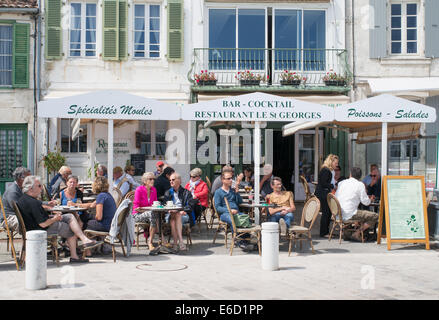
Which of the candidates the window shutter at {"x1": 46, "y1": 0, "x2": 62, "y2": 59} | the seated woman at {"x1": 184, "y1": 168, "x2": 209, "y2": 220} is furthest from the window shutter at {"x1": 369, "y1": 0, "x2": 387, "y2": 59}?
A: the window shutter at {"x1": 46, "y1": 0, "x2": 62, "y2": 59}

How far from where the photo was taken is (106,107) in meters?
9.17

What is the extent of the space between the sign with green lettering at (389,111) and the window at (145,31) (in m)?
8.21

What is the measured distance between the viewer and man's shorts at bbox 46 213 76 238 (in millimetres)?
7770

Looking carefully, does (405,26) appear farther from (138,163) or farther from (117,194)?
(117,194)

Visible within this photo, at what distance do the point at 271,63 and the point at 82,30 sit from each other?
552cm

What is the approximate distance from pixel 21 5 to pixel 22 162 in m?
4.38

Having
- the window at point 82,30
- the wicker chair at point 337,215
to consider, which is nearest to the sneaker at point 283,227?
the wicker chair at point 337,215

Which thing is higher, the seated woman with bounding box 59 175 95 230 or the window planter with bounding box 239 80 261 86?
the window planter with bounding box 239 80 261 86

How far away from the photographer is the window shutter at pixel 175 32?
16172 millimetres

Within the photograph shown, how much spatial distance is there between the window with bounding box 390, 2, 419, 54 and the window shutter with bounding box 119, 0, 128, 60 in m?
7.71

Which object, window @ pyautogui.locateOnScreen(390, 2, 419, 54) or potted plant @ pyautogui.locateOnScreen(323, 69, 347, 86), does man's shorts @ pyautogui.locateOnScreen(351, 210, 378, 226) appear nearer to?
potted plant @ pyautogui.locateOnScreen(323, 69, 347, 86)

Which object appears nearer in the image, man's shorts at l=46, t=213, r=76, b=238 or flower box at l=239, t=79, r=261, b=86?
man's shorts at l=46, t=213, r=76, b=238

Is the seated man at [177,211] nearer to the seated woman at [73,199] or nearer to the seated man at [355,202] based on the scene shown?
the seated woman at [73,199]

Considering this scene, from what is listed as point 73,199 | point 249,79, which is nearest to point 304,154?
point 249,79
